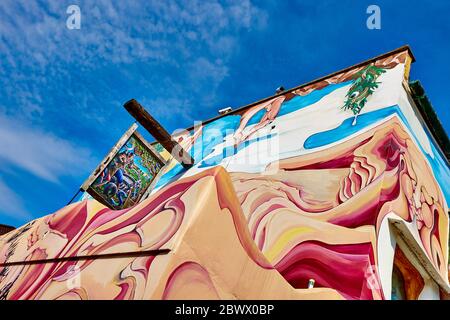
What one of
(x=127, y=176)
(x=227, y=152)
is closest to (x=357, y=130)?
(x=227, y=152)

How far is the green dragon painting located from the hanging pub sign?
139 inches

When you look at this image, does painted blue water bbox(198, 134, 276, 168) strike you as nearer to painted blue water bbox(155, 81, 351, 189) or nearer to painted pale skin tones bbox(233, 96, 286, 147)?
painted blue water bbox(155, 81, 351, 189)

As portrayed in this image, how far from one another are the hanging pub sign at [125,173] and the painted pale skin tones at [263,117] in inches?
81.7

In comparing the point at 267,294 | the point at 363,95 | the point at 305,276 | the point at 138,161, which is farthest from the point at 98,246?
the point at 363,95

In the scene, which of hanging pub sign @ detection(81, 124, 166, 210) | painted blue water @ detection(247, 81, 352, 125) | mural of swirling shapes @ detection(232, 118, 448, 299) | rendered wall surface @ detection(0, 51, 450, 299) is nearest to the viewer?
rendered wall surface @ detection(0, 51, 450, 299)

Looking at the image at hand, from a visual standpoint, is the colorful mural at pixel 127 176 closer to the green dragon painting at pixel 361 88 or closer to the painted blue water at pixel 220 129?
the painted blue water at pixel 220 129

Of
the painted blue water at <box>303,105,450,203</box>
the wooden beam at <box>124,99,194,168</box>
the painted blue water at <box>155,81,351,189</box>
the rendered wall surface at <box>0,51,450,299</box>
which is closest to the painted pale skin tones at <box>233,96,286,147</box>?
the rendered wall surface at <box>0,51,450,299</box>

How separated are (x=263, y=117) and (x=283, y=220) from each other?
346 centimetres

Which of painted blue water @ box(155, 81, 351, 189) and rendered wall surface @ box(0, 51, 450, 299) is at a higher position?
painted blue water @ box(155, 81, 351, 189)

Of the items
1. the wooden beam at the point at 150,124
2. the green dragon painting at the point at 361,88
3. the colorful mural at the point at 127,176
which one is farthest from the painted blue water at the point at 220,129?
the colorful mural at the point at 127,176

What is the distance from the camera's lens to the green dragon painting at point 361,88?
7.41 m

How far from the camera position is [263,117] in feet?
30.7

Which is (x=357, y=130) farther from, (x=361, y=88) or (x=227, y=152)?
(x=227, y=152)

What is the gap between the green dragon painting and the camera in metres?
7.41
